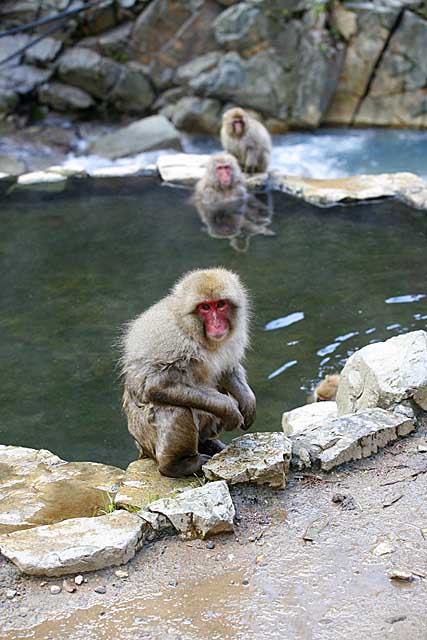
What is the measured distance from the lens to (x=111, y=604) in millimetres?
2992

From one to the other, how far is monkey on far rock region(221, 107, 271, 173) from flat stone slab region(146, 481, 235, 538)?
8.11m

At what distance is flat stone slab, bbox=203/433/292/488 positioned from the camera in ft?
12.0

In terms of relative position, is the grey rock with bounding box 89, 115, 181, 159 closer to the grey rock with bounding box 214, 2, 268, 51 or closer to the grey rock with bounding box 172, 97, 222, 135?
the grey rock with bounding box 172, 97, 222, 135

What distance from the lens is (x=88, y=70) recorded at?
1462cm

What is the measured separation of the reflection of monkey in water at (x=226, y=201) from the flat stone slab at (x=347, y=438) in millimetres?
5170

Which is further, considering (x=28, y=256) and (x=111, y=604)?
(x=28, y=256)

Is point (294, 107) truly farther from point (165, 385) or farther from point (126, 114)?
point (165, 385)

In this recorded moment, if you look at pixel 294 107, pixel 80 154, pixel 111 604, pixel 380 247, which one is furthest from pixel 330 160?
pixel 111 604

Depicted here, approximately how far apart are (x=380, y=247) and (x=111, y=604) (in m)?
5.70

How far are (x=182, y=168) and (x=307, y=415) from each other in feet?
21.4

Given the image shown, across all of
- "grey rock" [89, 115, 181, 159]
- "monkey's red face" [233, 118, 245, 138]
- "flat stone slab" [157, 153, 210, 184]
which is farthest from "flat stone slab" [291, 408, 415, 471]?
"grey rock" [89, 115, 181, 159]

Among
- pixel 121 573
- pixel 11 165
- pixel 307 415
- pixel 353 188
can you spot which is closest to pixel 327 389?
pixel 307 415

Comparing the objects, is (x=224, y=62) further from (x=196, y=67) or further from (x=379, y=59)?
(x=379, y=59)

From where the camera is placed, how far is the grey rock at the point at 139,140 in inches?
505
